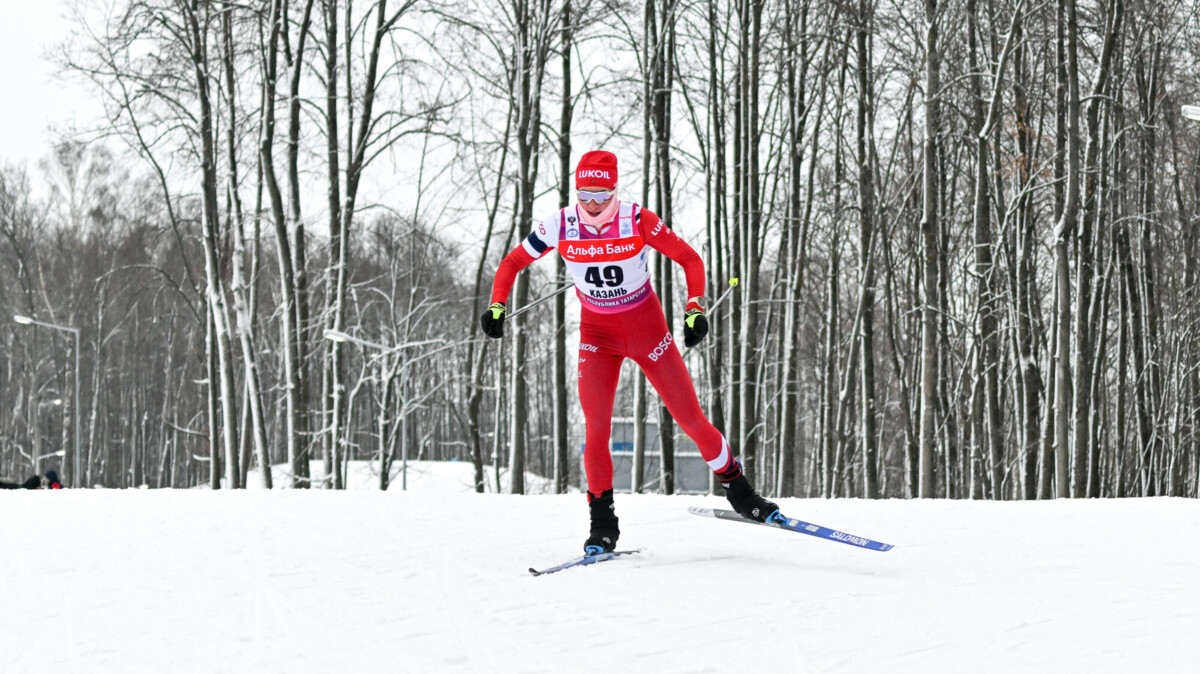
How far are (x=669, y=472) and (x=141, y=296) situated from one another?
107 feet

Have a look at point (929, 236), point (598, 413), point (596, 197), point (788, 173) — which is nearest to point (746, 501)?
point (598, 413)

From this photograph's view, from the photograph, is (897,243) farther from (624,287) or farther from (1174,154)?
(624,287)

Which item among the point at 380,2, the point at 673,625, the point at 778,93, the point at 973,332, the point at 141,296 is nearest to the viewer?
the point at 673,625

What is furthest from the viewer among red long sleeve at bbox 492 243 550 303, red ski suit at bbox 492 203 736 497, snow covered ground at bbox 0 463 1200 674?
red long sleeve at bbox 492 243 550 303

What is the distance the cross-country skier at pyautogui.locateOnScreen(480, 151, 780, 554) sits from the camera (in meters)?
5.08

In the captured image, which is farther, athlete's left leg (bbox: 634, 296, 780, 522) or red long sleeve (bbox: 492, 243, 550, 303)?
red long sleeve (bbox: 492, 243, 550, 303)

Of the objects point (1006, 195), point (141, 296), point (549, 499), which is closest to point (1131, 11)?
point (1006, 195)

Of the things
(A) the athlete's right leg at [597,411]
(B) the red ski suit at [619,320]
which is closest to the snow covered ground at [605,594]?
(A) the athlete's right leg at [597,411]

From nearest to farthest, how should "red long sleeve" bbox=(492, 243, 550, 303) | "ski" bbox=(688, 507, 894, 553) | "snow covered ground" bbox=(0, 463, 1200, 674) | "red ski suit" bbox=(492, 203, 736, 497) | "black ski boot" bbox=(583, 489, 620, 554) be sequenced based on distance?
"snow covered ground" bbox=(0, 463, 1200, 674)
"ski" bbox=(688, 507, 894, 553)
"black ski boot" bbox=(583, 489, 620, 554)
"red ski suit" bbox=(492, 203, 736, 497)
"red long sleeve" bbox=(492, 243, 550, 303)

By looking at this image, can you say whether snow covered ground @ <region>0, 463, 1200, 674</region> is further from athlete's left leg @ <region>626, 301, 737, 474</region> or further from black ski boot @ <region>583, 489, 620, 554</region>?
athlete's left leg @ <region>626, 301, 737, 474</region>

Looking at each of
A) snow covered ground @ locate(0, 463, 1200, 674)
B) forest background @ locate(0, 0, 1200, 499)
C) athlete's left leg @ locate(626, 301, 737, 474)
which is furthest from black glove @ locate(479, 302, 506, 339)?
forest background @ locate(0, 0, 1200, 499)

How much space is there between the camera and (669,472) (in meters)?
15.5

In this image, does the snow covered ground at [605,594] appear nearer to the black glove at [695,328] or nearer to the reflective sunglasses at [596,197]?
the black glove at [695,328]

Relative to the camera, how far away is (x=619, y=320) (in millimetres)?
5184
